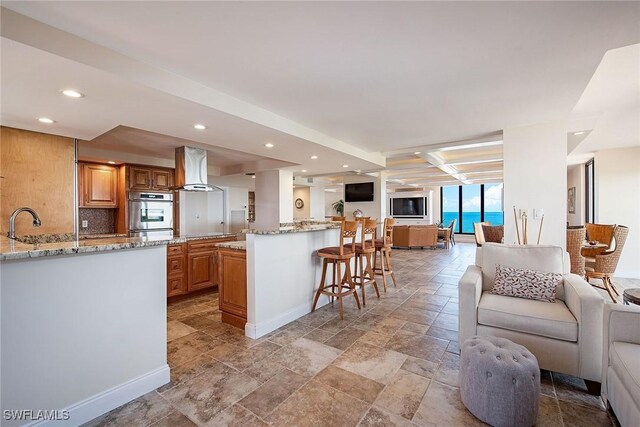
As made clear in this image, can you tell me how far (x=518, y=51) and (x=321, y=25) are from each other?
1.42m

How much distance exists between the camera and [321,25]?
5.57 ft

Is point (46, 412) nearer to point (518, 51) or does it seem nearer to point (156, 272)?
point (156, 272)

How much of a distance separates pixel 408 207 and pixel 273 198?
7.49 metres

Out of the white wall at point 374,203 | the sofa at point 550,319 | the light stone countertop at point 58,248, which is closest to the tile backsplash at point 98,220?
the light stone countertop at point 58,248

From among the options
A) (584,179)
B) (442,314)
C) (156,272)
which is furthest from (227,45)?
(584,179)

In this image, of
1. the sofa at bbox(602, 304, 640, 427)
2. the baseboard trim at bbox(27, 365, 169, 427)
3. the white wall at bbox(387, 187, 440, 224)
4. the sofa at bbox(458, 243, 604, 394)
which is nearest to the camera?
the sofa at bbox(602, 304, 640, 427)

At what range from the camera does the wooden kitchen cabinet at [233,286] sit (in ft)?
9.95

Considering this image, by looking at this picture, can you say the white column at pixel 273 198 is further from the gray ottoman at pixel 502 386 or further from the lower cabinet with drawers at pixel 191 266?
the gray ottoman at pixel 502 386

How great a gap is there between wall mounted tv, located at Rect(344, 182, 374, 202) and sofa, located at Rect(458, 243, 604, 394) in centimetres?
598

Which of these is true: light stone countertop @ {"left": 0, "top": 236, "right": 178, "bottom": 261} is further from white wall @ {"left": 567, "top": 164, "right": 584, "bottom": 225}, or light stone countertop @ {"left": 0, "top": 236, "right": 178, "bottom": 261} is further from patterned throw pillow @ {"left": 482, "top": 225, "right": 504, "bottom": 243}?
white wall @ {"left": 567, "top": 164, "right": 584, "bottom": 225}

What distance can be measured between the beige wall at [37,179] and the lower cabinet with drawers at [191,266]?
119 cm

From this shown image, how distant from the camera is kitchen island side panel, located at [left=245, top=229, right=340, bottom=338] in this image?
2893 millimetres

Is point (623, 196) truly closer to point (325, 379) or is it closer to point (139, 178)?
point (325, 379)

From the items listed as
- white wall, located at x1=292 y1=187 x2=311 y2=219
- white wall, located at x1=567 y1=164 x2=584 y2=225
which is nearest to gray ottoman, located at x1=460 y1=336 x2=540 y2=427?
white wall, located at x1=567 y1=164 x2=584 y2=225
